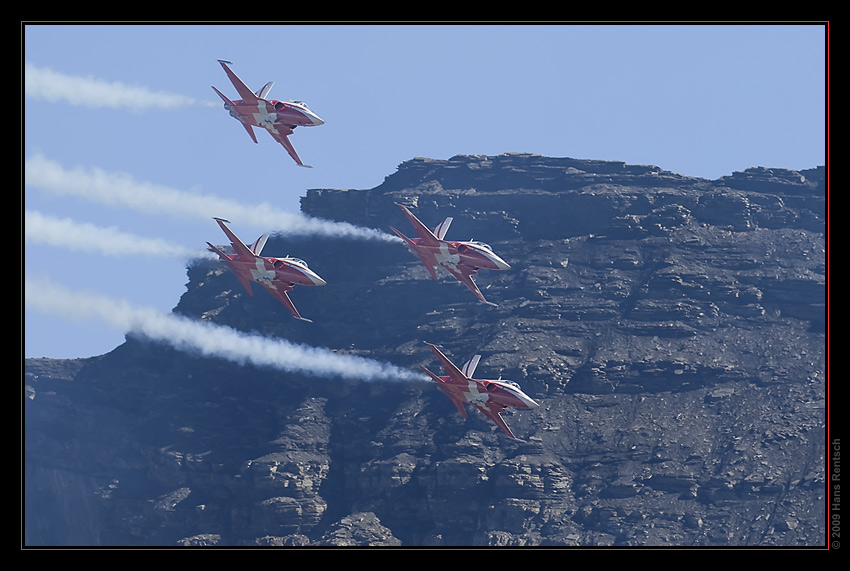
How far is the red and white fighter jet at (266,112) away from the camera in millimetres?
193250

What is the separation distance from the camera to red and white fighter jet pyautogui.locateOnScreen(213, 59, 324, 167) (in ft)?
634

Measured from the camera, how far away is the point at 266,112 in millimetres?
195375
